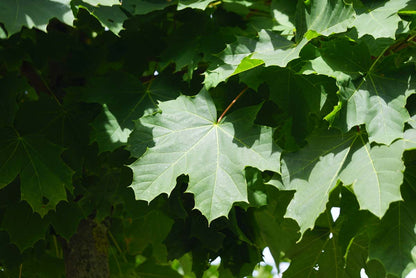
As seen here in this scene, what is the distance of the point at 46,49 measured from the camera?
324cm

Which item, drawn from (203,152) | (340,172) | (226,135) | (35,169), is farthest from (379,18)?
(35,169)

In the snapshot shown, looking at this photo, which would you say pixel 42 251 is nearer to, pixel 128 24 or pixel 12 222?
pixel 12 222

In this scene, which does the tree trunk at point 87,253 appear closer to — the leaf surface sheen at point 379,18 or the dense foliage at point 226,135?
the dense foliage at point 226,135

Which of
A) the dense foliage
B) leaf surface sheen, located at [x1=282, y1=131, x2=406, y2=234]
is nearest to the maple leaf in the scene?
the dense foliage

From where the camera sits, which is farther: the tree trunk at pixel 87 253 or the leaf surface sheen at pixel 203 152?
the tree trunk at pixel 87 253

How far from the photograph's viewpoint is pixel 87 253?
304 cm

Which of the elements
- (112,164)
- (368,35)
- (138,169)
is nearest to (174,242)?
(112,164)

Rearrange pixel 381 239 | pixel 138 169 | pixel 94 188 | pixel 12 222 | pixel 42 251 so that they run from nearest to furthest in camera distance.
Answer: pixel 381 239
pixel 138 169
pixel 12 222
pixel 94 188
pixel 42 251

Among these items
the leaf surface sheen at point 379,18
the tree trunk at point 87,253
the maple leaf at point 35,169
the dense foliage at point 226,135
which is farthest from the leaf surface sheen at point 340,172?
the tree trunk at point 87,253

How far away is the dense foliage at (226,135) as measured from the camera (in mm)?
2102


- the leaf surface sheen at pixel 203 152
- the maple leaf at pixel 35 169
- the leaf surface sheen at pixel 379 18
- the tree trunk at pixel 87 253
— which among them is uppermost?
the leaf surface sheen at pixel 379 18

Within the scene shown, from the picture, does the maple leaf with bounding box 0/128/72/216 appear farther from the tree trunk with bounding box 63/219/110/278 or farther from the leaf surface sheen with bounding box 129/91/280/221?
the tree trunk with bounding box 63/219/110/278

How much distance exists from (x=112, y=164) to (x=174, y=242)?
47 centimetres

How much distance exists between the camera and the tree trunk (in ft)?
9.83
